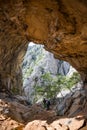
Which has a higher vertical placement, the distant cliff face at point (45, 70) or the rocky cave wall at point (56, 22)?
the rocky cave wall at point (56, 22)

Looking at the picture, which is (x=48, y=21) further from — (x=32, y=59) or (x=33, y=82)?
(x=32, y=59)

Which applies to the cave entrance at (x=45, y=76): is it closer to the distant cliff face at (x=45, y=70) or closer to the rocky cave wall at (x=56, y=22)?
the distant cliff face at (x=45, y=70)

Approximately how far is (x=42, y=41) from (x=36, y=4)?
5253 millimetres

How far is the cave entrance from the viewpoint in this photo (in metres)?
44.0

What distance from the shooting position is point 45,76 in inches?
1922

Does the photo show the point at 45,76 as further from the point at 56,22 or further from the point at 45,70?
the point at 56,22

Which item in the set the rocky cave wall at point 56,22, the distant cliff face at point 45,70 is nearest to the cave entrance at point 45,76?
the distant cliff face at point 45,70

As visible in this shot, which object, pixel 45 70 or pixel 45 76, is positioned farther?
pixel 45 70

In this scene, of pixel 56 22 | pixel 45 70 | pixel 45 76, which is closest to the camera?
pixel 56 22

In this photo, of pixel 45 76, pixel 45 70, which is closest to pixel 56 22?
pixel 45 76

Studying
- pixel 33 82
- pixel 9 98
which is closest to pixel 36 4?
pixel 9 98

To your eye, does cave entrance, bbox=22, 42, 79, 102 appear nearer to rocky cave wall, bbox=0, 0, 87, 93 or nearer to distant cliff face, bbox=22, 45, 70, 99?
Answer: distant cliff face, bbox=22, 45, 70, 99

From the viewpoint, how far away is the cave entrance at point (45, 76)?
43969 mm

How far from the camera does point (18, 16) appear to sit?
21.0 metres
